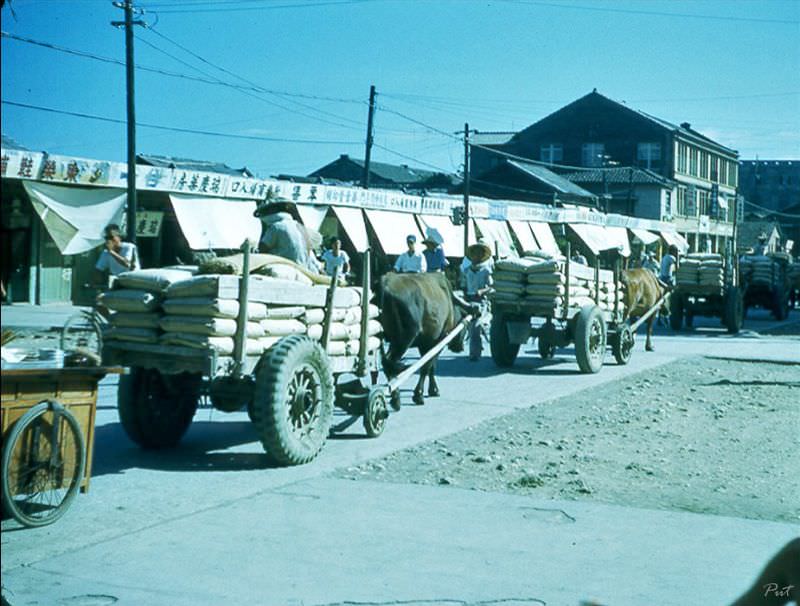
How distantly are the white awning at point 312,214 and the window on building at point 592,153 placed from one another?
4792cm

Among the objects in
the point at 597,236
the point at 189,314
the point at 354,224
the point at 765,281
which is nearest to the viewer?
the point at 189,314

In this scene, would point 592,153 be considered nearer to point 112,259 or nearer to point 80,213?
point 80,213

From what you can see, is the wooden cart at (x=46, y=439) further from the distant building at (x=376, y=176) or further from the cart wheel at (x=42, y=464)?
the distant building at (x=376, y=176)

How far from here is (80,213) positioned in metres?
20.6

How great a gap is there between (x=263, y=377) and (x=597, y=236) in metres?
41.0

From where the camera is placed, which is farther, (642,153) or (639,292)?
(642,153)

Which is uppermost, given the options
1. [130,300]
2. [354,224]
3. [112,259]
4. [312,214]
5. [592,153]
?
[592,153]

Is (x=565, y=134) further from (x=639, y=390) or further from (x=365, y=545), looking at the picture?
(x=365, y=545)

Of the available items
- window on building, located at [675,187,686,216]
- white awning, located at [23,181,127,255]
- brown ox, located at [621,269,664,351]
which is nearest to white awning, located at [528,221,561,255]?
brown ox, located at [621,269,664,351]

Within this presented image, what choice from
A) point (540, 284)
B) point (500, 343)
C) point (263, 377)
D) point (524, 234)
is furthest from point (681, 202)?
point (263, 377)

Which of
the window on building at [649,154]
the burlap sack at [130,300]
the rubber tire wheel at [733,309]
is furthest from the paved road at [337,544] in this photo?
the window on building at [649,154]

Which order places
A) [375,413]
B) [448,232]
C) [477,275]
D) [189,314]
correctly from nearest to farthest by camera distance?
[189,314] → [375,413] → [477,275] → [448,232]

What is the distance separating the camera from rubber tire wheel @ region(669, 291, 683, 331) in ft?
78.8

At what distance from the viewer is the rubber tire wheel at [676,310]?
946 inches
